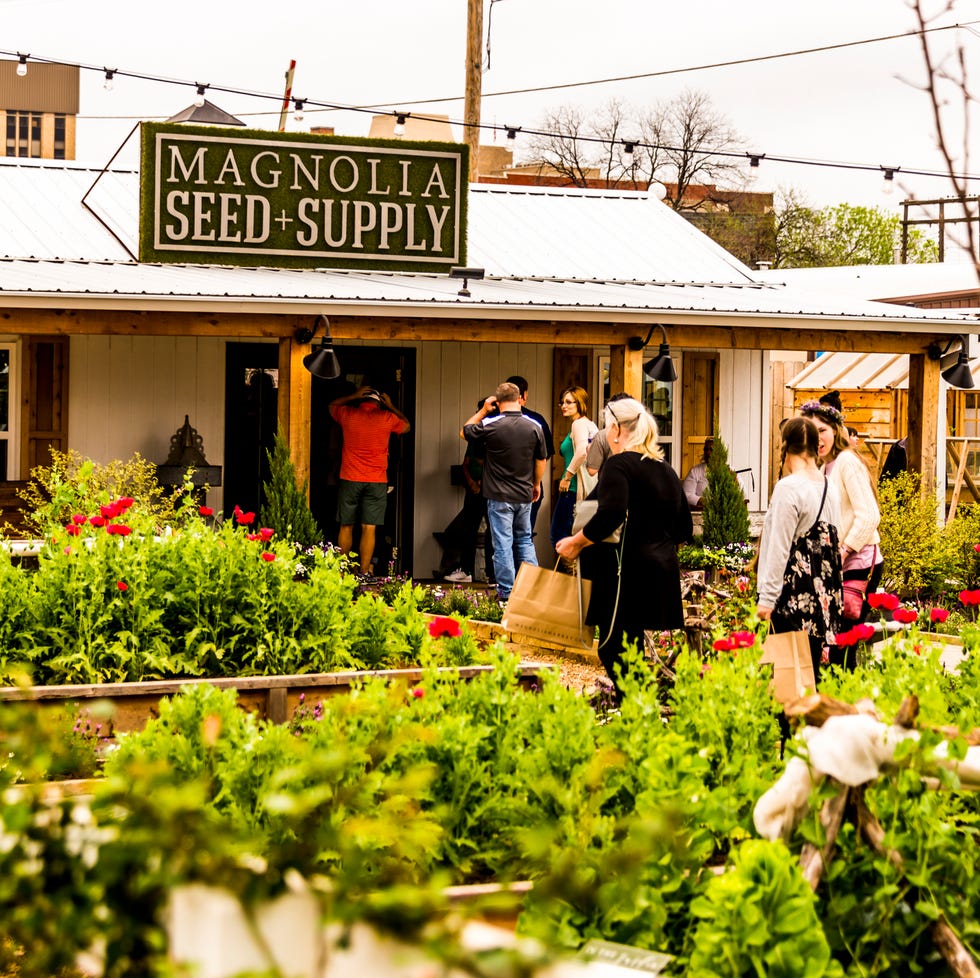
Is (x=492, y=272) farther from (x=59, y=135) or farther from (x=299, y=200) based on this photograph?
(x=59, y=135)

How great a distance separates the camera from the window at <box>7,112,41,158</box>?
3093 inches

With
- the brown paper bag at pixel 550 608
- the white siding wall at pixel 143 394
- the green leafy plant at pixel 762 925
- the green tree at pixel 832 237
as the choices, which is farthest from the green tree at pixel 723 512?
the green tree at pixel 832 237

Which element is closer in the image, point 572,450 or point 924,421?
point 572,450

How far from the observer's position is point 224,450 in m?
14.6

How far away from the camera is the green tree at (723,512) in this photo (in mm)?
14547

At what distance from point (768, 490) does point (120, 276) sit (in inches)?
300

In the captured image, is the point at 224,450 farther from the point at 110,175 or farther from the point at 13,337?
the point at 110,175

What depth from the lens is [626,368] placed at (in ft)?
45.1

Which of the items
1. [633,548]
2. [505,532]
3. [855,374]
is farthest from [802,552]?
[855,374]

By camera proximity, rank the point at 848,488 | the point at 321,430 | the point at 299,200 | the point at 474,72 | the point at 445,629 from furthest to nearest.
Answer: the point at 474,72
the point at 321,430
the point at 299,200
the point at 848,488
the point at 445,629

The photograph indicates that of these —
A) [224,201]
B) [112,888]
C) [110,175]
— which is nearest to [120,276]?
[224,201]

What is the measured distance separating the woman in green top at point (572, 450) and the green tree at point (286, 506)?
1.97 metres

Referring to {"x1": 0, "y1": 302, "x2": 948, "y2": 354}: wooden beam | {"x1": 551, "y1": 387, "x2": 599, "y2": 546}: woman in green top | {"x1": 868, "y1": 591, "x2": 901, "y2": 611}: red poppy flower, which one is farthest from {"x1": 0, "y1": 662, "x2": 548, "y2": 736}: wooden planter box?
{"x1": 0, "y1": 302, "x2": 948, "y2": 354}: wooden beam

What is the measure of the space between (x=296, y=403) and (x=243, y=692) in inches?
252
